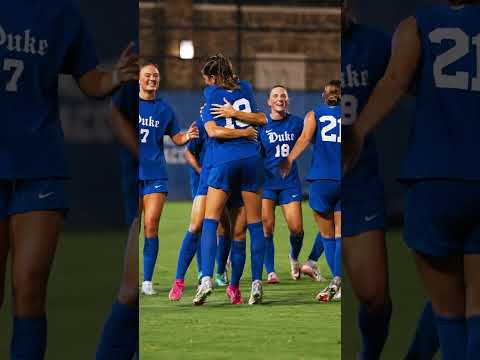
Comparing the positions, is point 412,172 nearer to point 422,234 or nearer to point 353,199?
point 422,234

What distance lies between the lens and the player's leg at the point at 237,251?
18.4 feet

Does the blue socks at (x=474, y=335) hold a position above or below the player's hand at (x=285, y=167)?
below

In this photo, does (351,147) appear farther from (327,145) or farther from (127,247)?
(127,247)

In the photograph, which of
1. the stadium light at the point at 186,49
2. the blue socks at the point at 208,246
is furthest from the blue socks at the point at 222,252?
the stadium light at the point at 186,49

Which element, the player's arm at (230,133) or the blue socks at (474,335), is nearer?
the blue socks at (474,335)

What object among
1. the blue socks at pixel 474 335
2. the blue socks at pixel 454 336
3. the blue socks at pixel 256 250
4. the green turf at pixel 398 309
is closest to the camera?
the blue socks at pixel 474 335

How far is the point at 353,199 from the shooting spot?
225 inches

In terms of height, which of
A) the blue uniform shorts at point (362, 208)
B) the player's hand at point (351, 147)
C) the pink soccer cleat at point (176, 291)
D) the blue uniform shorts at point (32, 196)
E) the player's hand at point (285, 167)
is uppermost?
the player's hand at point (351, 147)

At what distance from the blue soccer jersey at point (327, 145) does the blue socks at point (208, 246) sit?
1.58ft

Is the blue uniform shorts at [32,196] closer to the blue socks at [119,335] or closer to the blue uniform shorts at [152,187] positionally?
the blue uniform shorts at [152,187]

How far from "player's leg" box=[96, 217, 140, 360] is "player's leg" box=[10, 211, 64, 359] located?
345 mm

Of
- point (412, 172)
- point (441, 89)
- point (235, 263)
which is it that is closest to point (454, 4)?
point (441, 89)

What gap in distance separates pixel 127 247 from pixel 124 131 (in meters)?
0.48

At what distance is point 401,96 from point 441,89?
0.19 meters
